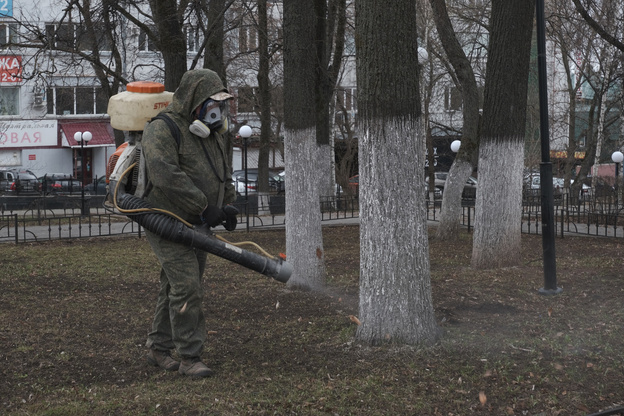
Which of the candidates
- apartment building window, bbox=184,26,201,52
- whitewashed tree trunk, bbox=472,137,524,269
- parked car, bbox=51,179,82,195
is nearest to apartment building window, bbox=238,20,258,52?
apartment building window, bbox=184,26,201,52

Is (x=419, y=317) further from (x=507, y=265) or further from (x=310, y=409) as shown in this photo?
(x=507, y=265)

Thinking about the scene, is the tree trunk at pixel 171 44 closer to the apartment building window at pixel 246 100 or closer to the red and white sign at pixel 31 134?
the apartment building window at pixel 246 100

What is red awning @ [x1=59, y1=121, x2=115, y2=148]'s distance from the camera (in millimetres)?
38281

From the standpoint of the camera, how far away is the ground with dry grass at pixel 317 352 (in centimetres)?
415

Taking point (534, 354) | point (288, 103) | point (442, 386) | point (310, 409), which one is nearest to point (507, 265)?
point (288, 103)

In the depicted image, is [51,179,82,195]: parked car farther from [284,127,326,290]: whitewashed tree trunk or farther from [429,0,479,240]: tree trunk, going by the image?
[284,127,326,290]: whitewashed tree trunk

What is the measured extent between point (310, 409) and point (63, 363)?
216 centimetres

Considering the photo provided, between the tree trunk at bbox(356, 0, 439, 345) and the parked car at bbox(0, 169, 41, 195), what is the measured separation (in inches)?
932

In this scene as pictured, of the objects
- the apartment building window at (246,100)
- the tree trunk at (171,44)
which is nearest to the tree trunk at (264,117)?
the tree trunk at (171,44)

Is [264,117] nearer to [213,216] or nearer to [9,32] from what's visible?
[9,32]

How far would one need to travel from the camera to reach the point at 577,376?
457cm

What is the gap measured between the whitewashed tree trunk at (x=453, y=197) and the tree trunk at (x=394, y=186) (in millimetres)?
7610

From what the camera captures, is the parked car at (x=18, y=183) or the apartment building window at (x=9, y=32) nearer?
the apartment building window at (x=9, y=32)

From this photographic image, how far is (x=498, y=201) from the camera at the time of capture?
900 centimetres
